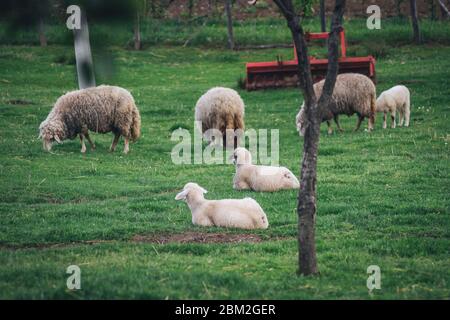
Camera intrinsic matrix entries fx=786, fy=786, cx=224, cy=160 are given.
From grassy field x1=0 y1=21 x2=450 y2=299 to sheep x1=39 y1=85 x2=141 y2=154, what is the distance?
48cm

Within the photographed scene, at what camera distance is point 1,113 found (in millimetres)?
20703

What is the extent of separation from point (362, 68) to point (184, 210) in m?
13.7


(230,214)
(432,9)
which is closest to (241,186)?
(230,214)

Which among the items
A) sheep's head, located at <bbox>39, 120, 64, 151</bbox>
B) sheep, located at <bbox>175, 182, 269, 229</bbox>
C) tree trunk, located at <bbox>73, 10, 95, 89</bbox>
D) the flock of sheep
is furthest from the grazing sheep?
tree trunk, located at <bbox>73, 10, 95, 89</bbox>

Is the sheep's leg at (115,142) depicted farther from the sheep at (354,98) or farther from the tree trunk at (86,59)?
the tree trunk at (86,59)

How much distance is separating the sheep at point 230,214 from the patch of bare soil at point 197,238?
28cm

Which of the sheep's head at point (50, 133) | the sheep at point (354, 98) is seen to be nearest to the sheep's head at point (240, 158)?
the sheep's head at point (50, 133)

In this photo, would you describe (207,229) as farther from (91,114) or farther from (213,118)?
(213,118)

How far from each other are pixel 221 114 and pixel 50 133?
12.2 feet

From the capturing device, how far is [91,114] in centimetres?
1678

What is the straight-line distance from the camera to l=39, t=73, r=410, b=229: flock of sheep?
1220 centimetres

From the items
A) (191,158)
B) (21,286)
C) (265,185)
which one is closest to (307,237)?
(21,286)

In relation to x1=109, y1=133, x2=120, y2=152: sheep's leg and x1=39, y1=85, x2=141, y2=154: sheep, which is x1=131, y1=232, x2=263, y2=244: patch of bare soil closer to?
x1=39, y1=85, x2=141, y2=154: sheep

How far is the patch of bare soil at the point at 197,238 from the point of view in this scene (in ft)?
29.6
